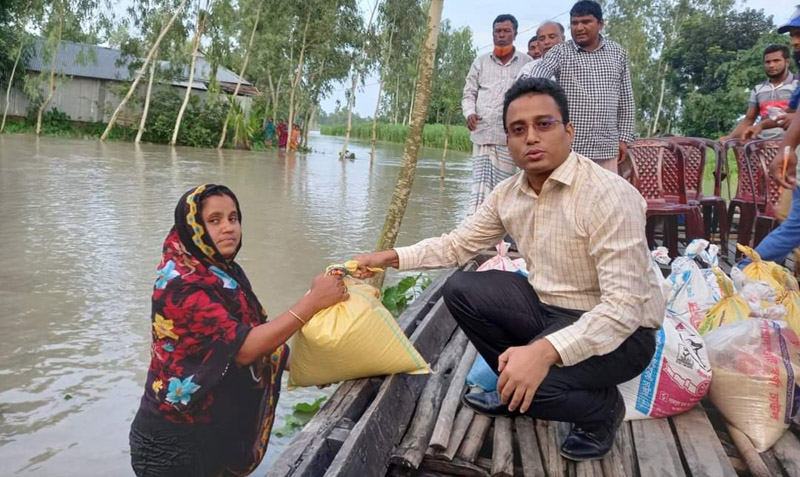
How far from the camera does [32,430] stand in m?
2.71

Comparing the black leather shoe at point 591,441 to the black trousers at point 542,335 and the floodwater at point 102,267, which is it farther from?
the floodwater at point 102,267

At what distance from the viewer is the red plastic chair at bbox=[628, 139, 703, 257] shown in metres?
4.68

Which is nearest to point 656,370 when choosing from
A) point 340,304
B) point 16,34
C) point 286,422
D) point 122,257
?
point 340,304

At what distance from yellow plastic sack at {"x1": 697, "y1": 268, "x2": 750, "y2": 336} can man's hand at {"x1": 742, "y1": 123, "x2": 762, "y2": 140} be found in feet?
10.1

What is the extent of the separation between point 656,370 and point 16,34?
26.3 meters

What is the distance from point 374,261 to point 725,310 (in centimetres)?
143

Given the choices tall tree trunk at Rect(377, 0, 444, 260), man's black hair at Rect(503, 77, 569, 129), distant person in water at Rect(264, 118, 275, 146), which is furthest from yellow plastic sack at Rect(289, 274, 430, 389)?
distant person in water at Rect(264, 118, 275, 146)

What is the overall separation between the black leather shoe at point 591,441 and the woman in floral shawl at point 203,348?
0.90m

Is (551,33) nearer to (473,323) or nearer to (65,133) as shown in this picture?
(473,323)

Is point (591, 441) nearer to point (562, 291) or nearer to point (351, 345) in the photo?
point (562, 291)

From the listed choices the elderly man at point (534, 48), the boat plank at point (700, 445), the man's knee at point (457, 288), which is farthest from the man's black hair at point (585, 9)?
the boat plank at point (700, 445)

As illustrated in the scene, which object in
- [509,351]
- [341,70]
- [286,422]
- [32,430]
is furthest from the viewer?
[341,70]

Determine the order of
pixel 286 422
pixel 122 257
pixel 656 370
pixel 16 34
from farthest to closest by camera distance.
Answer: pixel 16 34 < pixel 122 257 < pixel 286 422 < pixel 656 370

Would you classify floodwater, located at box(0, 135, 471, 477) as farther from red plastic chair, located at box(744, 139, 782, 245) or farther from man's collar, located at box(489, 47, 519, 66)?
red plastic chair, located at box(744, 139, 782, 245)
